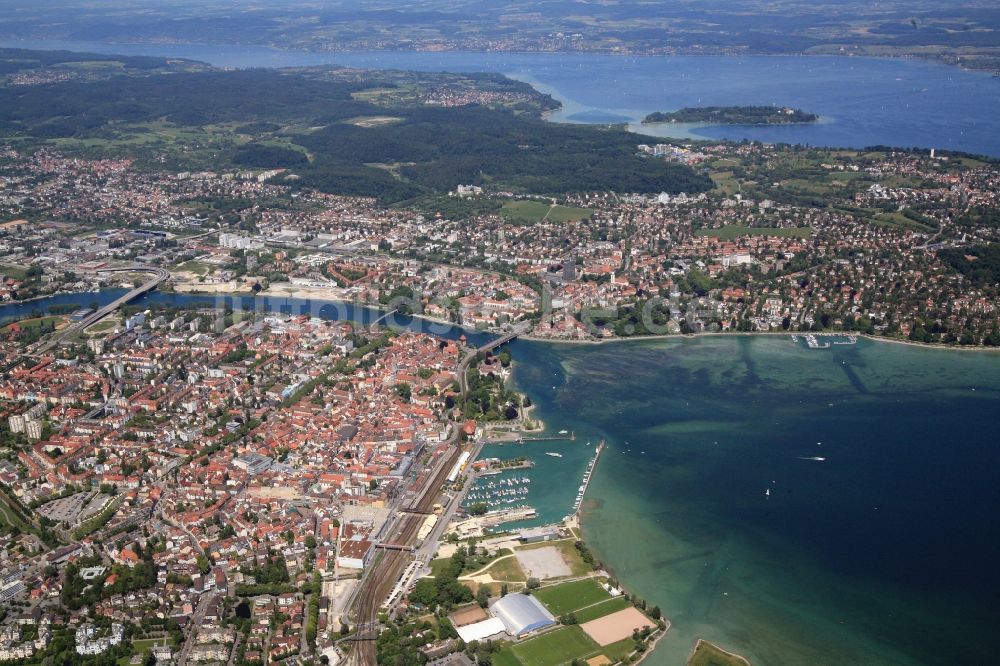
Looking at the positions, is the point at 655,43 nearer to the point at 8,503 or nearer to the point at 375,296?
the point at 375,296

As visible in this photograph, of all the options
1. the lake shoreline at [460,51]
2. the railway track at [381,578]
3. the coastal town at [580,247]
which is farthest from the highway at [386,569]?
the lake shoreline at [460,51]

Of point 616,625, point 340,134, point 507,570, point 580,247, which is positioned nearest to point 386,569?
point 507,570

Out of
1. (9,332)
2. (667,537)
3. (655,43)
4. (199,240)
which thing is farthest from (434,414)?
(655,43)

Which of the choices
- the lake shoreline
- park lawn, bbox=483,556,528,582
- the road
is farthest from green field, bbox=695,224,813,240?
the lake shoreline

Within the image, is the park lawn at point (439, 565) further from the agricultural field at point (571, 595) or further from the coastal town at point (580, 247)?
the coastal town at point (580, 247)

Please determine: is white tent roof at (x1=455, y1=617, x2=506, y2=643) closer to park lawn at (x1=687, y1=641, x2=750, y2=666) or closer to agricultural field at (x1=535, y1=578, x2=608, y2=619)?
agricultural field at (x1=535, y1=578, x2=608, y2=619)

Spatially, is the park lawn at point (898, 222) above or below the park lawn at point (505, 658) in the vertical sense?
above
